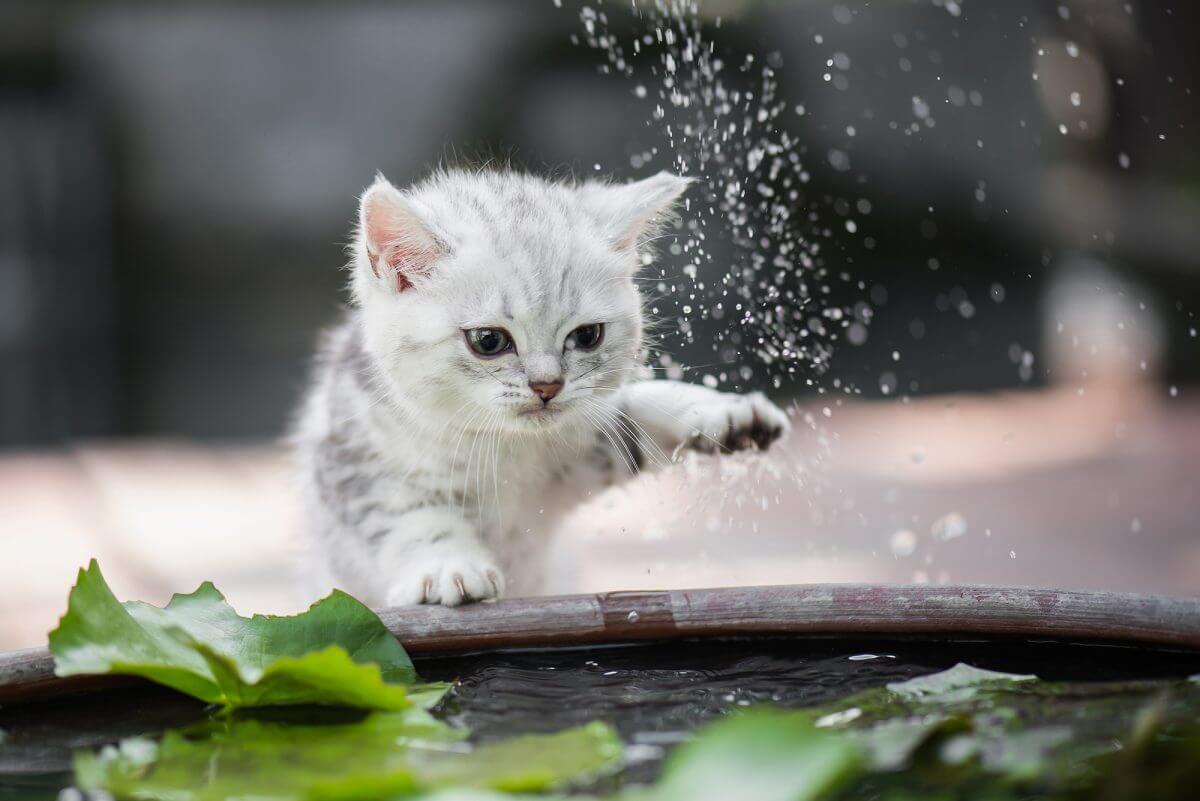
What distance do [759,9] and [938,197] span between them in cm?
116

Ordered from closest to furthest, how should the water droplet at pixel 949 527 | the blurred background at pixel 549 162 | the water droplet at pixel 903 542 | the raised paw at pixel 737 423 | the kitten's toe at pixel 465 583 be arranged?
1. the kitten's toe at pixel 465 583
2. the raised paw at pixel 737 423
3. the water droplet at pixel 949 527
4. the water droplet at pixel 903 542
5. the blurred background at pixel 549 162

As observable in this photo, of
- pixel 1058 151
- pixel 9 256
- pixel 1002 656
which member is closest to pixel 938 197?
pixel 1058 151

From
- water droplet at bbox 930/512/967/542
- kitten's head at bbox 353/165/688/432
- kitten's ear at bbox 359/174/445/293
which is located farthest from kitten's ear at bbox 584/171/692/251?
water droplet at bbox 930/512/967/542

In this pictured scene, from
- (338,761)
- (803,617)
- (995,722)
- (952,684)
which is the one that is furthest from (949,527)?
(338,761)

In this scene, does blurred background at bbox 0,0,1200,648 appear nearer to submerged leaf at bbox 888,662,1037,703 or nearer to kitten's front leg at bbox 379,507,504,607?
kitten's front leg at bbox 379,507,504,607

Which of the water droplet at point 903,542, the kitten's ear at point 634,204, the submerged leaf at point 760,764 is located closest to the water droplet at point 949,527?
the water droplet at point 903,542

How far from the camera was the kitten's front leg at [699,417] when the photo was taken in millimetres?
2016

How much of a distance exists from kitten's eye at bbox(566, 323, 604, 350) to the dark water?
0.65 metres

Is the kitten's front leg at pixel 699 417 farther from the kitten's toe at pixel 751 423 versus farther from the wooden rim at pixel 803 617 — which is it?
the wooden rim at pixel 803 617

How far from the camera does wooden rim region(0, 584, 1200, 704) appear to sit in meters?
1.32

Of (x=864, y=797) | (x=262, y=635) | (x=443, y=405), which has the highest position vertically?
(x=443, y=405)

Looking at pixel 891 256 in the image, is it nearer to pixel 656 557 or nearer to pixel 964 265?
pixel 964 265

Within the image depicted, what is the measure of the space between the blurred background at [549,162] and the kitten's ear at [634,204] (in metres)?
2.82

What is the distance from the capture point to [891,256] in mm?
5699
